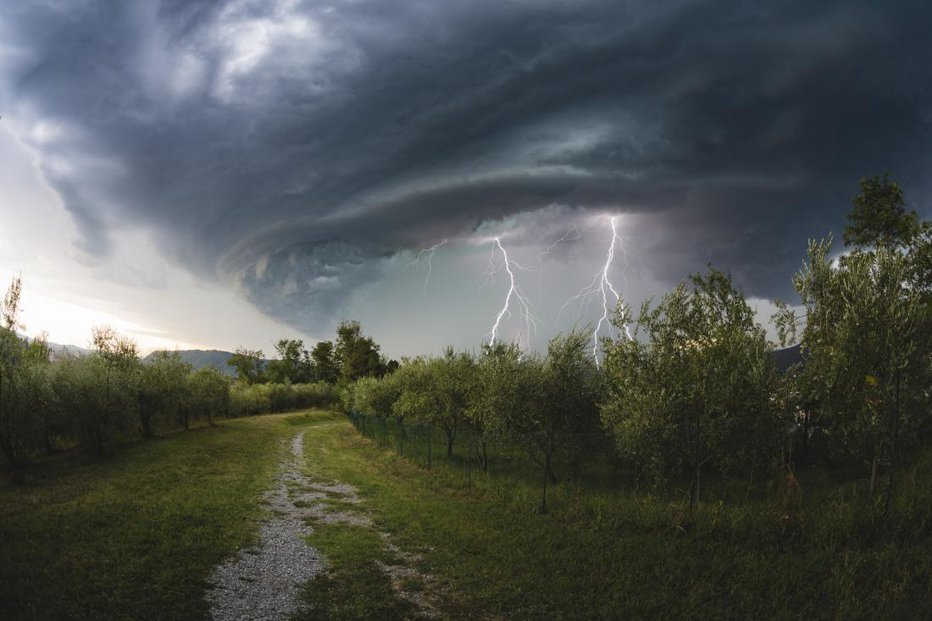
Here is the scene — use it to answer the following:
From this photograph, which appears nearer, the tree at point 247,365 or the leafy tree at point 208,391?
the leafy tree at point 208,391

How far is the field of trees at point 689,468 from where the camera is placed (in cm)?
1037

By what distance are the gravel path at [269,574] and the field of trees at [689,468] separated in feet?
4.07

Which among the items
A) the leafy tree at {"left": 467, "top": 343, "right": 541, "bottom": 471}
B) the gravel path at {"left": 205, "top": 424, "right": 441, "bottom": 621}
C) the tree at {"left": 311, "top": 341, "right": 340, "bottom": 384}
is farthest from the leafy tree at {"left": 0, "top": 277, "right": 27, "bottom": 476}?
the tree at {"left": 311, "top": 341, "right": 340, "bottom": 384}

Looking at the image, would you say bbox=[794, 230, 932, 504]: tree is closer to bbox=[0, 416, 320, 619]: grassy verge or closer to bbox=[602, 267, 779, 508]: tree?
bbox=[602, 267, 779, 508]: tree

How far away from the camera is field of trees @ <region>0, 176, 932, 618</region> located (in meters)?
10.4

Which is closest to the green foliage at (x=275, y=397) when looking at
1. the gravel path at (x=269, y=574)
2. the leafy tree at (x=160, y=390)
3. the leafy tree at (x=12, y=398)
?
the leafy tree at (x=160, y=390)

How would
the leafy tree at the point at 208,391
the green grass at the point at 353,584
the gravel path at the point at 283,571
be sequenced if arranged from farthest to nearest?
the leafy tree at the point at 208,391
the gravel path at the point at 283,571
the green grass at the point at 353,584

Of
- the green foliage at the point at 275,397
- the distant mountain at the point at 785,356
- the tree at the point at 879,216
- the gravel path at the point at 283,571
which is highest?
the tree at the point at 879,216

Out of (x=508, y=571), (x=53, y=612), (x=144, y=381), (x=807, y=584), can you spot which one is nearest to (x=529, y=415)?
(x=508, y=571)

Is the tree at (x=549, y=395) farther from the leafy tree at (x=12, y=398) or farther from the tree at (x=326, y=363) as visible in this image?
the tree at (x=326, y=363)

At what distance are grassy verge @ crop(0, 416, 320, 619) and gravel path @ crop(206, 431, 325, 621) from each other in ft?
1.41

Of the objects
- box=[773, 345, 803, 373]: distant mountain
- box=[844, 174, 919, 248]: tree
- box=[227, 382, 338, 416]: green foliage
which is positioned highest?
box=[844, 174, 919, 248]: tree

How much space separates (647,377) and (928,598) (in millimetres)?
8121

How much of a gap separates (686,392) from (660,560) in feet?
18.2
